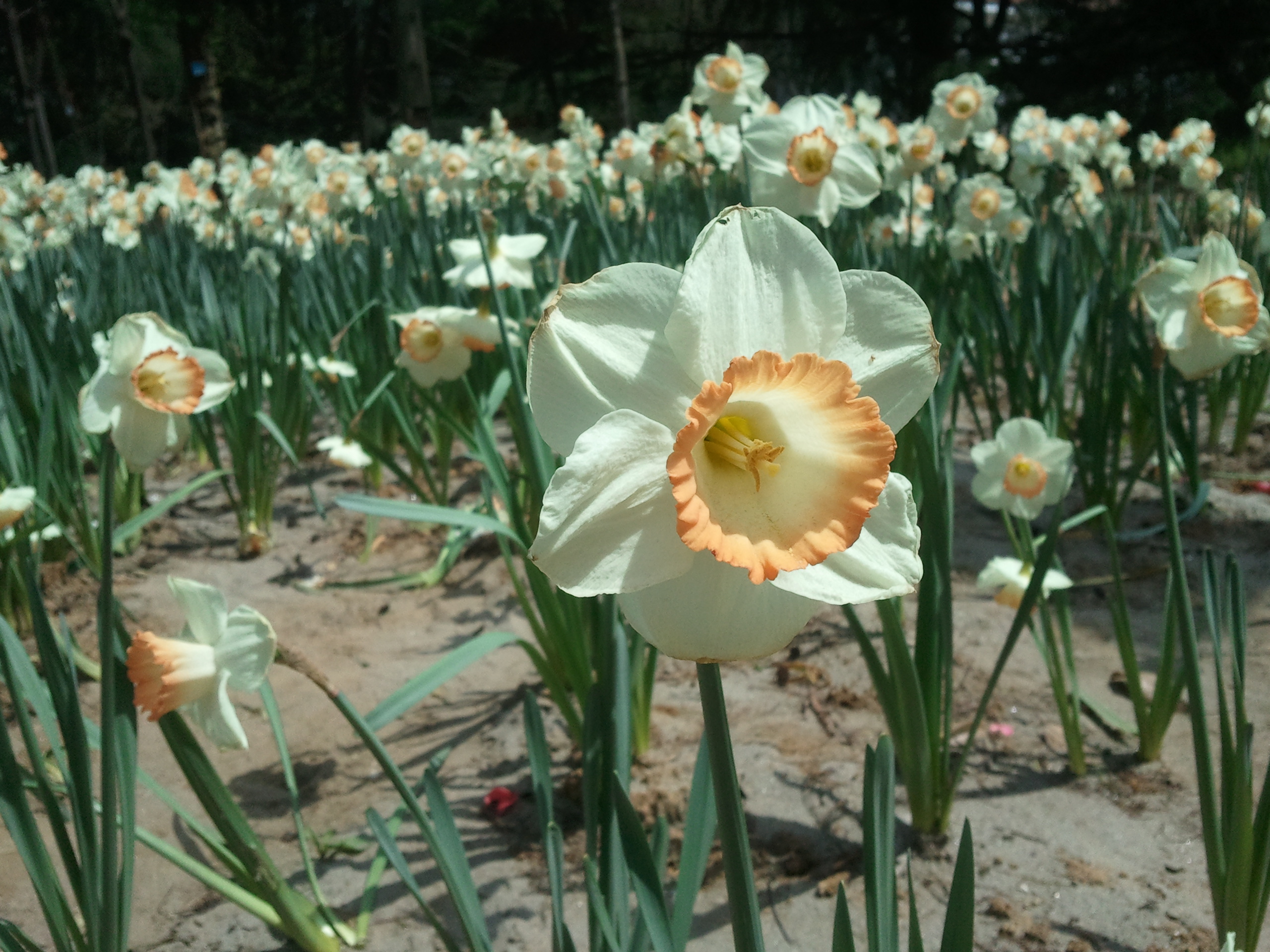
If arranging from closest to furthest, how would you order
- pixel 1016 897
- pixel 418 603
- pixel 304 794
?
pixel 1016 897 → pixel 304 794 → pixel 418 603

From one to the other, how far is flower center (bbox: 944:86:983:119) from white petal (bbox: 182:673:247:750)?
10.7ft

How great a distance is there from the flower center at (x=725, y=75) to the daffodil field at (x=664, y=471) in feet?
0.04

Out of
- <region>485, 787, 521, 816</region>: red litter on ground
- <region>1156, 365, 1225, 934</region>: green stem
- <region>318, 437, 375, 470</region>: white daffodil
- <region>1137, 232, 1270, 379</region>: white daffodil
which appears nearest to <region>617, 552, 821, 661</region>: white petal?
<region>1156, 365, 1225, 934</region>: green stem

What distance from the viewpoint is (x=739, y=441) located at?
2.23 ft

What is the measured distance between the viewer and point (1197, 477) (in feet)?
7.64

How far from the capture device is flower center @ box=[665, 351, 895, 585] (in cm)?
58

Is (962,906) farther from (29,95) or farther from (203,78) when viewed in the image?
(203,78)

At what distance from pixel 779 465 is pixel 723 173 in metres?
3.83

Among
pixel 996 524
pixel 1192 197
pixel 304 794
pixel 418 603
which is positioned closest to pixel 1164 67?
pixel 1192 197

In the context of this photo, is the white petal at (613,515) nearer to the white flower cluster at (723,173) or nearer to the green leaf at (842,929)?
the green leaf at (842,929)

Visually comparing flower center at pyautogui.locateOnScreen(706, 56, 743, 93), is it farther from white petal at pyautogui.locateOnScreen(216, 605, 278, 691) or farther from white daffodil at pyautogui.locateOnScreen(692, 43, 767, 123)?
white petal at pyautogui.locateOnScreen(216, 605, 278, 691)

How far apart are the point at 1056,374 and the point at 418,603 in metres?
1.76

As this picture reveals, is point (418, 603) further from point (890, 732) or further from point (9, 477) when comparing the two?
point (890, 732)

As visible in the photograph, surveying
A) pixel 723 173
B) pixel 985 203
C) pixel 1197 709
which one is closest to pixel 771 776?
pixel 1197 709
